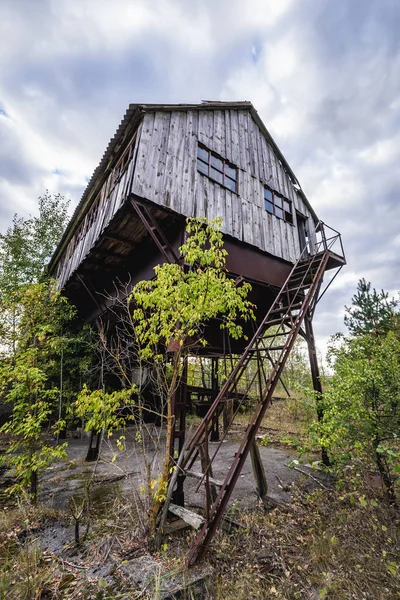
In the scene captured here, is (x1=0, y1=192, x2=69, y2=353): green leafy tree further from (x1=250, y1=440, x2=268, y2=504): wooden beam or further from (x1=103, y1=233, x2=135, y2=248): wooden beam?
(x1=250, y1=440, x2=268, y2=504): wooden beam

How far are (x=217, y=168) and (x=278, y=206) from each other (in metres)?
3.08

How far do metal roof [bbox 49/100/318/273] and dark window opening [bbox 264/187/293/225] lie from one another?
1559mm

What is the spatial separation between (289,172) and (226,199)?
508 centimetres

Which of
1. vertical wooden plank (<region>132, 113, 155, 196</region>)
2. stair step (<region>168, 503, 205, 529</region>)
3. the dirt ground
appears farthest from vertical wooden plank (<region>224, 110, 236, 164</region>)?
stair step (<region>168, 503, 205, 529</region>)

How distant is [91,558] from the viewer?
329 centimetres

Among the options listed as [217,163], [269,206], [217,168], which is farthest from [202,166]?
[269,206]

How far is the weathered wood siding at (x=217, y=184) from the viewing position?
6.70 meters

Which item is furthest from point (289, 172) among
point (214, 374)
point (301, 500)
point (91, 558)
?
point (91, 558)

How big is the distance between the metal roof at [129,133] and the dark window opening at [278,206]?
1559 millimetres

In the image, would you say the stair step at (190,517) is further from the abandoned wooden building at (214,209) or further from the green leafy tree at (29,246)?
the green leafy tree at (29,246)

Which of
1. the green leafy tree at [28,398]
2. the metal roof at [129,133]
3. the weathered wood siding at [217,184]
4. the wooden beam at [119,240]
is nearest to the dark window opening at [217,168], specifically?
the weathered wood siding at [217,184]

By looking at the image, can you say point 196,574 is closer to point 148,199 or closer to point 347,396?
point 347,396

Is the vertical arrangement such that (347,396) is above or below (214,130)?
below

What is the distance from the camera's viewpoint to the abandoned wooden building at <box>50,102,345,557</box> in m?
6.47
